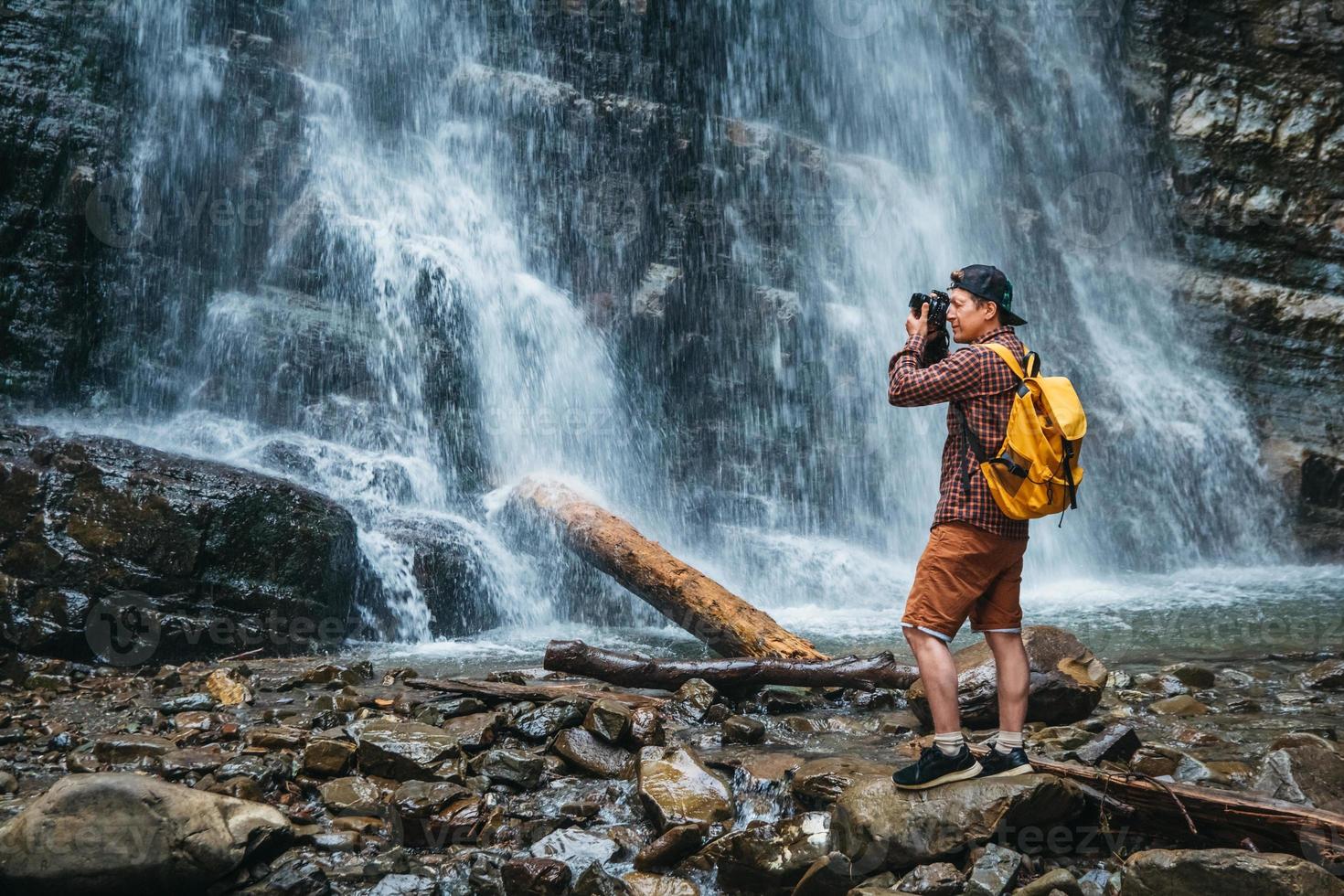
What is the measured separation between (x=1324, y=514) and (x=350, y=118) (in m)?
19.1

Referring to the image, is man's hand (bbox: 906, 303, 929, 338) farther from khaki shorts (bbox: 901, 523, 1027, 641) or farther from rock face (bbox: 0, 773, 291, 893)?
rock face (bbox: 0, 773, 291, 893)

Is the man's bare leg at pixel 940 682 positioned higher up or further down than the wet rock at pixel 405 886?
higher up

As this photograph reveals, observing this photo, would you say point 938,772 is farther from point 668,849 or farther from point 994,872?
point 668,849

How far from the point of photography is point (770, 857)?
10.7 ft

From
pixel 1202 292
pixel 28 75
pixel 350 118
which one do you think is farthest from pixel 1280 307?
pixel 28 75

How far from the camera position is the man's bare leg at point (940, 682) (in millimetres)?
3408

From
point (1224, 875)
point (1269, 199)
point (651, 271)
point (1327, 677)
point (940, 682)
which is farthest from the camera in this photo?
point (1269, 199)

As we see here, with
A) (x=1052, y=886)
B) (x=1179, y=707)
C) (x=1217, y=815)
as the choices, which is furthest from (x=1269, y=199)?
(x=1052, y=886)

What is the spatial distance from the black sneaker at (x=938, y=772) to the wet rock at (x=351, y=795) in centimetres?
226

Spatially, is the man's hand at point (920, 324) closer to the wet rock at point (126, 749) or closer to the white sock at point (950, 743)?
the white sock at point (950, 743)

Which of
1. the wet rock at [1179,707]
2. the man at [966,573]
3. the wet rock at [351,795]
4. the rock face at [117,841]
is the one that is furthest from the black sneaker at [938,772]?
the wet rock at [1179,707]

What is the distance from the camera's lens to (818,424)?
1616cm

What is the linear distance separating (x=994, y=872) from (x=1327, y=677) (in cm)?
439

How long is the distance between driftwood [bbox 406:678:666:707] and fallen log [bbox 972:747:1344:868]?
221cm
